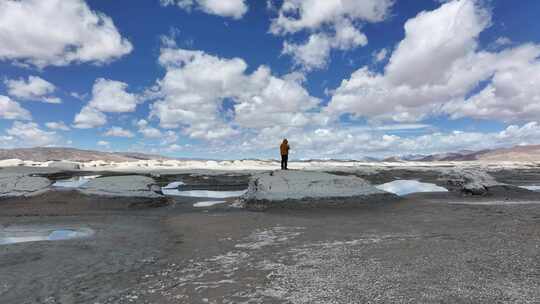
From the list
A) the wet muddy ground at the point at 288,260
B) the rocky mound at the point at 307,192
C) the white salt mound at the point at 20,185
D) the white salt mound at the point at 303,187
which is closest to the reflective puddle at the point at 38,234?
the wet muddy ground at the point at 288,260

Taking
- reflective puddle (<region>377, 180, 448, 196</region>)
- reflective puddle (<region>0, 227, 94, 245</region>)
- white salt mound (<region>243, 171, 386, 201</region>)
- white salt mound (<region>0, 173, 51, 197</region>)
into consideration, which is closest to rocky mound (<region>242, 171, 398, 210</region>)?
white salt mound (<region>243, 171, 386, 201</region>)

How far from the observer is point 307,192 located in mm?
20688

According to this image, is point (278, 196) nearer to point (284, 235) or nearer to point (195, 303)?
point (284, 235)

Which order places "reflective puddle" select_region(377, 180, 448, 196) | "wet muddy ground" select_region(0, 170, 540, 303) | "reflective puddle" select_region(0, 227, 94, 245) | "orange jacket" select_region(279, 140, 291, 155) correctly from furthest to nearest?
1. "reflective puddle" select_region(377, 180, 448, 196)
2. "orange jacket" select_region(279, 140, 291, 155)
3. "reflective puddle" select_region(0, 227, 94, 245)
4. "wet muddy ground" select_region(0, 170, 540, 303)

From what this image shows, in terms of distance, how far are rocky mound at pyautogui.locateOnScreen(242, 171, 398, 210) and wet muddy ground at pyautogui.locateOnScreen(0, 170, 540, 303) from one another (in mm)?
3806

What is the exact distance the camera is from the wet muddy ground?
644cm

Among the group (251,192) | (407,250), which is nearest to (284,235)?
(407,250)

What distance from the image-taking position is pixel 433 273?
7.14 metres

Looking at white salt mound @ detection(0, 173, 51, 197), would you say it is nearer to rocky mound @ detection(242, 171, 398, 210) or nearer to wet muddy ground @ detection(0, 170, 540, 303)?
wet muddy ground @ detection(0, 170, 540, 303)

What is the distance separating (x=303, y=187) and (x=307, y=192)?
518 mm

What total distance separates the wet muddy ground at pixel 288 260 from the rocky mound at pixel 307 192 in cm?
381

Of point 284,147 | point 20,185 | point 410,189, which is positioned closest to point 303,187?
point 284,147

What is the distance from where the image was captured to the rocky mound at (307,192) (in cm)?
2030

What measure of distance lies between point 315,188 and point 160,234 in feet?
33.9
